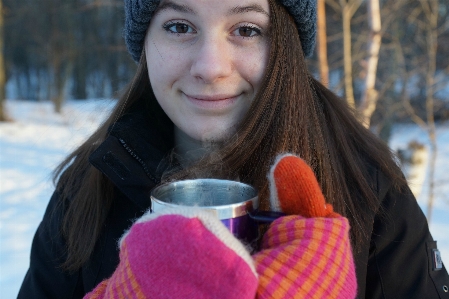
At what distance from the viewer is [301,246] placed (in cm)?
78

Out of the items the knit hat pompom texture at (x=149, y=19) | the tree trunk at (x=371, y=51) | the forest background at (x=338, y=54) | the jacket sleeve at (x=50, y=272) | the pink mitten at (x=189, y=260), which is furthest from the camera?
the forest background at (x=338, y=54)

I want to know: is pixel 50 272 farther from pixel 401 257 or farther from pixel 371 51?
pixel 371 51

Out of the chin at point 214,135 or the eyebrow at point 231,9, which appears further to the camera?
the chin at point 214,135

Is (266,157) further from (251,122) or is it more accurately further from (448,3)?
(448,3)

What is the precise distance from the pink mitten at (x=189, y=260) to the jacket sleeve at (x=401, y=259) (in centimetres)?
69

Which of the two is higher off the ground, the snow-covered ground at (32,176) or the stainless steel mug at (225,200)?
the stainless steel mug at (225,200)

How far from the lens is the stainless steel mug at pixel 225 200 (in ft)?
2.51

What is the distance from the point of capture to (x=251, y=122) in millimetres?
1211

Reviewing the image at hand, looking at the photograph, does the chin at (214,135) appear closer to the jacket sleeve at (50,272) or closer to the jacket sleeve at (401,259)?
the jacket sleeve at (401,259)

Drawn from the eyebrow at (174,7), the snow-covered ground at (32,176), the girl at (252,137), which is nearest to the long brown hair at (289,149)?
the girl at (252,137)

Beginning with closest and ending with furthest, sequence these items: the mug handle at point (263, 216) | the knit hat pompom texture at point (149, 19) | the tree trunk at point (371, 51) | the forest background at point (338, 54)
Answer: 1. the mug handle at point (263, 216)
2. the knit hat pompom texture at point (149, 19)
3. the tree trunk at point (371, 51)
4. the forest background at point (338, 54)

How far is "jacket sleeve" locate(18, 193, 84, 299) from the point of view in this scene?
1492mm

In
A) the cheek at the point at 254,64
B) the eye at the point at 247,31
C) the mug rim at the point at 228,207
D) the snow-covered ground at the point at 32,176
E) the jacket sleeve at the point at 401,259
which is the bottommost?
the snow-covered ground at the point at 32,176

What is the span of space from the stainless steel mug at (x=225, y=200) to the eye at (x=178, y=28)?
539 millimetres
